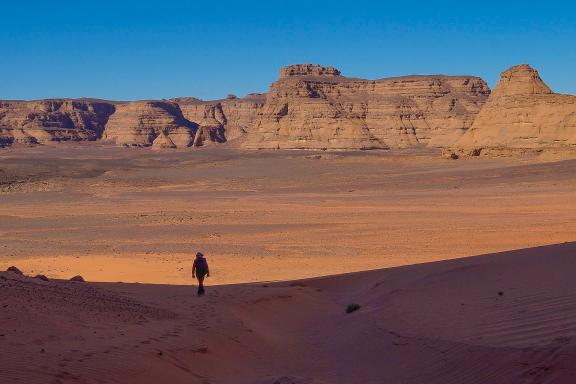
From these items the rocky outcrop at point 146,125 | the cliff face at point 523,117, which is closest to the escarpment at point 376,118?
the cliff face at point 523,117

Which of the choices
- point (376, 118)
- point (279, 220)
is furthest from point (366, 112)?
point (279, 220)

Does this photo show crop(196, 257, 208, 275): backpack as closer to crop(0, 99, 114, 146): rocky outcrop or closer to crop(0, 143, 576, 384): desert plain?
crop(0, 143, 576, 384): desert plain

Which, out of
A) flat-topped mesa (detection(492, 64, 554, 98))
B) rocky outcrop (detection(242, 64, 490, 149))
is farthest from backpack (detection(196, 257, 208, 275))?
rocky outcrop (detection(242, 64, 490, 149))

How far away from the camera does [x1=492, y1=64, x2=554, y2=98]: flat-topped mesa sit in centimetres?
8088

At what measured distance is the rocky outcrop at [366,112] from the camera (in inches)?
4867

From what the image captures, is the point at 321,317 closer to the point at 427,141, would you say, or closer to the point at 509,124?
the point at 509,124

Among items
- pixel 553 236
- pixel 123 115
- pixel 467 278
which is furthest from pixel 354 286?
pixel 123 115

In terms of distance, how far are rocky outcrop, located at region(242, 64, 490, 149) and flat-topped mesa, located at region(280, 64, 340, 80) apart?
632cm

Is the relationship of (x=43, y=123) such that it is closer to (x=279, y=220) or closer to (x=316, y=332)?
(x=279, y=220)

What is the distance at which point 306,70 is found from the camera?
501 feet

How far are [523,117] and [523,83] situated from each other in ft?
21.9

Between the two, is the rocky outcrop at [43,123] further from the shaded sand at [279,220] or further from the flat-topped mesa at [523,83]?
the flat-topped mesa at [523,83]

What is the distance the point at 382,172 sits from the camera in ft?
231

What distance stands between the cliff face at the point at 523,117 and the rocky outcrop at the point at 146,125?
95540 millimetres
